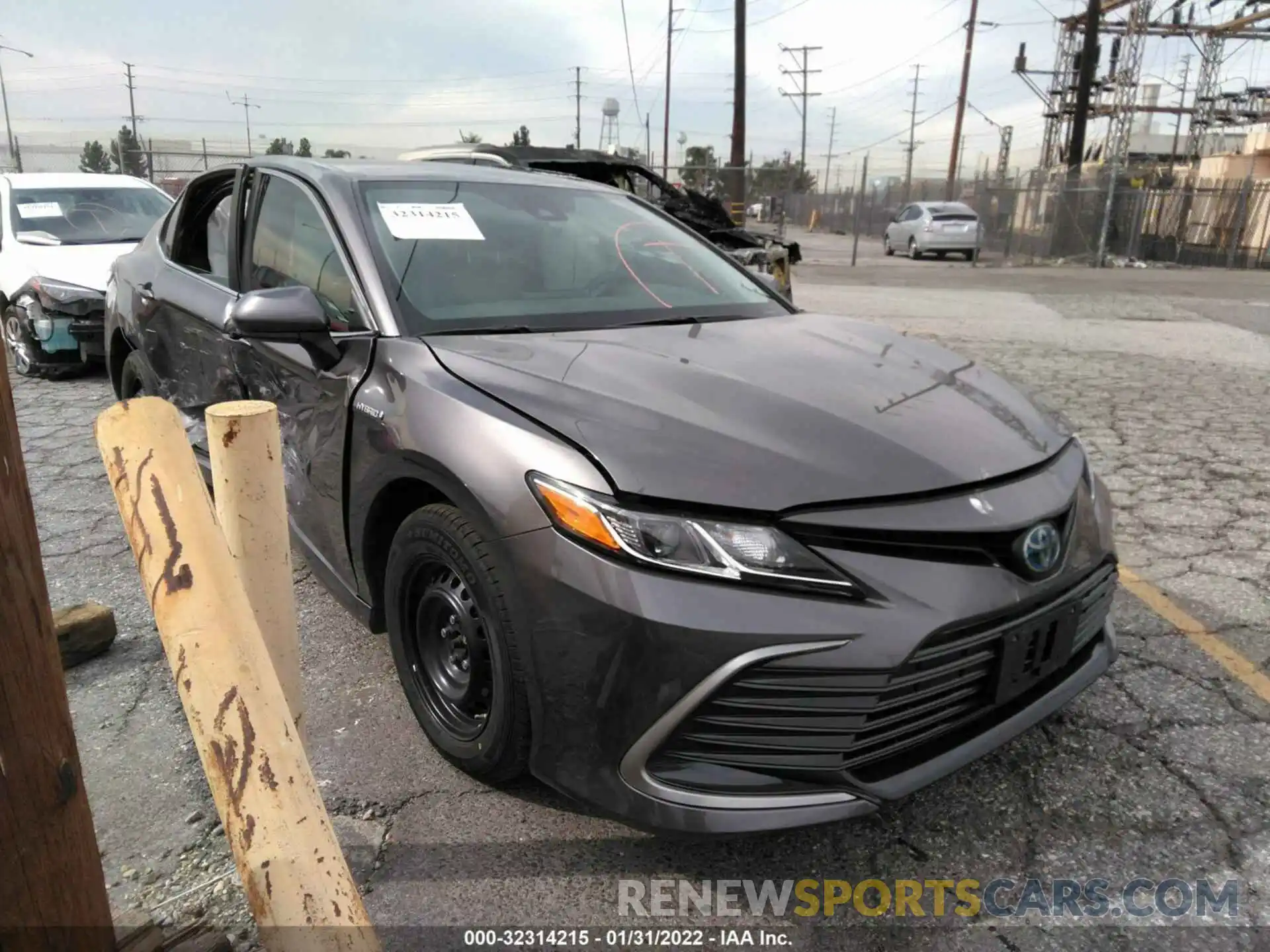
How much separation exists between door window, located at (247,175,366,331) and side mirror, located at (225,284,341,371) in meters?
0.10

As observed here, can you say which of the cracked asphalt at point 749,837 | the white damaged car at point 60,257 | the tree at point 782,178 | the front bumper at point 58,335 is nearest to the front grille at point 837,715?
the cracked asphalt at point 749,837

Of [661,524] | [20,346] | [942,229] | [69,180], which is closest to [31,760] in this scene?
[661,524]

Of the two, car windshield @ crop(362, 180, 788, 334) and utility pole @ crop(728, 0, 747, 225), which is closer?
car windshield @ crop(362, 180, 788, 334)

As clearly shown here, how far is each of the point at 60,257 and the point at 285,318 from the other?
18.8 ft

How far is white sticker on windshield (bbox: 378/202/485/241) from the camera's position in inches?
106

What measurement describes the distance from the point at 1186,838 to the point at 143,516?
237cm

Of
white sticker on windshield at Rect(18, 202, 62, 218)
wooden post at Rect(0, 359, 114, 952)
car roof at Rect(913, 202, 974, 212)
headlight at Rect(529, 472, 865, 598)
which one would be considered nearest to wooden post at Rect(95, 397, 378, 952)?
wooden post at Rect(0, 359, 114, 952)

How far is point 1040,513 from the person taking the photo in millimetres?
1927

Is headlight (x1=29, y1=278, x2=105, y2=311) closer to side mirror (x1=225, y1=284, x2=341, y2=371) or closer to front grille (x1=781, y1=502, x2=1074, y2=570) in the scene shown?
side mirror (x1=225, y1=284, x2=341, y2=371)

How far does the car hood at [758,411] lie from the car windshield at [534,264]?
157 millimetres

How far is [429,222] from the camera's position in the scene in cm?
277

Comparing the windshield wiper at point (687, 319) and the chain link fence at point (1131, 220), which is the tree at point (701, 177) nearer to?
the chain link fence at point (1131, 220)

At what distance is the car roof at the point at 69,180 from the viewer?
7.72 m

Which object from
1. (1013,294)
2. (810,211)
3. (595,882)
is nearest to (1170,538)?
(595,882)
